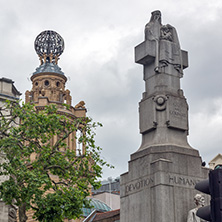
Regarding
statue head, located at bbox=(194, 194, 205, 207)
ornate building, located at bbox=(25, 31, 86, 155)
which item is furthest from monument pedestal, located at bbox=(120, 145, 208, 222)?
ornate building, located at bbox=(25, 31, 86, 155)

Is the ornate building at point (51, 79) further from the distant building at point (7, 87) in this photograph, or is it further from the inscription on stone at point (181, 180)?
the inscription on stone at point (181, 180)

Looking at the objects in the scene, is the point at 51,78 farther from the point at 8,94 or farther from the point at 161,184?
the point at 161,184

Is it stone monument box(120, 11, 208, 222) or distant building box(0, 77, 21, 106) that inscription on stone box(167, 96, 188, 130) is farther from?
distant building box(0, 77, 21, 106)

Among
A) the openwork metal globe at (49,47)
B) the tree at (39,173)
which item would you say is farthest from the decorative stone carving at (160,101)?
the openwork metal globe at (49,47)

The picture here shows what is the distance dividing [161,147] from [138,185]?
1.63 meters

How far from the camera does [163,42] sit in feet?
73.6

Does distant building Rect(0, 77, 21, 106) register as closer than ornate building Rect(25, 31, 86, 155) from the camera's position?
Yes

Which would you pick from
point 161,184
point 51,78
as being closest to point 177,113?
point 161,184

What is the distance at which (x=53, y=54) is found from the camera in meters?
82.3

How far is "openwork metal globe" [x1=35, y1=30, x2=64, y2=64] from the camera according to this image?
7994 centimetres

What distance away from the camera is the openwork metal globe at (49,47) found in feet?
262

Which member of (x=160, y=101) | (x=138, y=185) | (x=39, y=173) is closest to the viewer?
→ (x=138, y=185)

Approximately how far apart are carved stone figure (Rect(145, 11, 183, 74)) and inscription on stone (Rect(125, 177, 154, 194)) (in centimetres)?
461

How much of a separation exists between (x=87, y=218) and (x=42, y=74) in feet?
104
